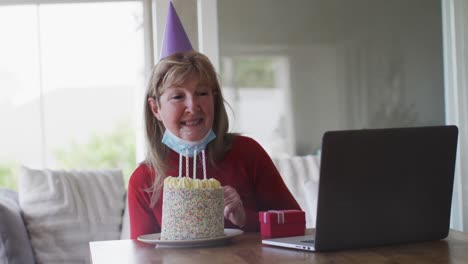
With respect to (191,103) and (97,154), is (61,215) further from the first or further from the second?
(191,103)

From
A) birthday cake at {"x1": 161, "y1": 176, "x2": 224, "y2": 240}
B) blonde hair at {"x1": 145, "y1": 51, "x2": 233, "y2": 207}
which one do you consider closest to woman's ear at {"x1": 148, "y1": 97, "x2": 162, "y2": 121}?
blonde hair at {"x1": 145, "y1": 51, "x2": 233, "y2": 207}

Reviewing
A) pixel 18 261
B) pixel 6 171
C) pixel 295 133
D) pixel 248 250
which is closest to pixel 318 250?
pixel 248 250

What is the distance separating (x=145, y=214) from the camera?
1962 mm

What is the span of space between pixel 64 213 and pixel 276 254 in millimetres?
1767

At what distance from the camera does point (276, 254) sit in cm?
142

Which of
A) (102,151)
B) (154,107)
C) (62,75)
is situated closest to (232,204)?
(154,107)

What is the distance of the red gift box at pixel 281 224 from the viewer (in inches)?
63.8

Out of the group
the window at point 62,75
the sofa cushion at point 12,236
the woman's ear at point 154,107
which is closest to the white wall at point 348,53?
the window at point 62,75

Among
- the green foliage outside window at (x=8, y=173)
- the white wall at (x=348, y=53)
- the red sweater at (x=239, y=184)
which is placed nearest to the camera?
the red sweater at (x=239, y=184)

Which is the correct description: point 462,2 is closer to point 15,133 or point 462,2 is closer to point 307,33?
point 307,33

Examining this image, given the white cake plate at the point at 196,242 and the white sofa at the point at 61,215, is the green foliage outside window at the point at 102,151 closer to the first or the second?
the white sofa at the point at 61,215

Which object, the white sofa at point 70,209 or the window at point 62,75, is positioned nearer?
the white sofa at point 70,209

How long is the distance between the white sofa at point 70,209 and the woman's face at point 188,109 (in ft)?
3.66

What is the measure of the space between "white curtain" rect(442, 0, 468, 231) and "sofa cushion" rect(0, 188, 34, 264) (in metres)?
2.20
